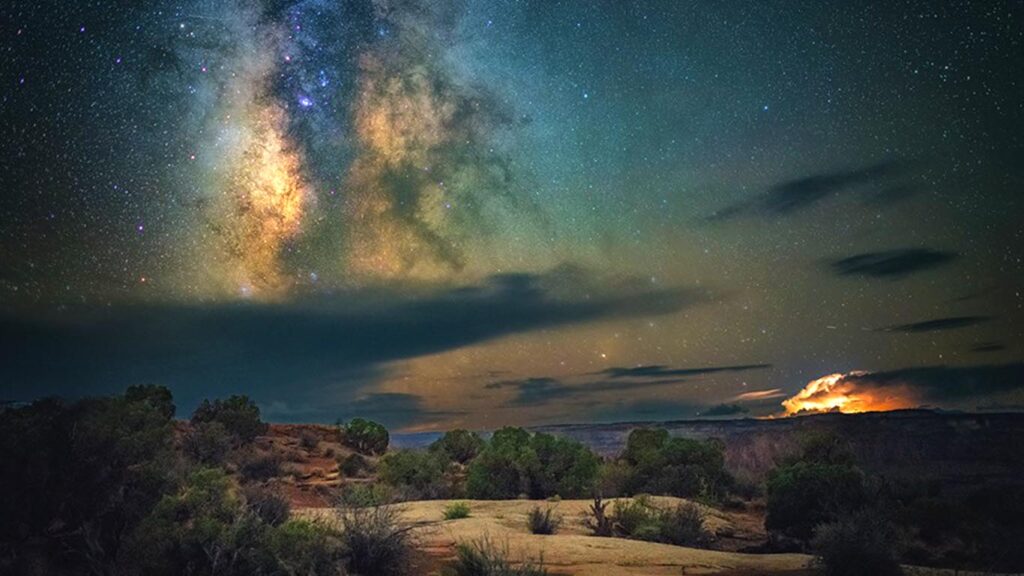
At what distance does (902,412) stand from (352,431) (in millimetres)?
58526

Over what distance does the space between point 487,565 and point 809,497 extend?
1424 centimetres

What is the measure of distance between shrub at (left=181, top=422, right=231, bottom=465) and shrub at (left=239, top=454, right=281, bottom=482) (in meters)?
1.35

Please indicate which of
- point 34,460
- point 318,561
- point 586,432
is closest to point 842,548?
point 318,561

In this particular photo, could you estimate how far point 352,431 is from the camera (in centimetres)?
4891

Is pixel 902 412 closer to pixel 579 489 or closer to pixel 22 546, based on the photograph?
pixel 579 489

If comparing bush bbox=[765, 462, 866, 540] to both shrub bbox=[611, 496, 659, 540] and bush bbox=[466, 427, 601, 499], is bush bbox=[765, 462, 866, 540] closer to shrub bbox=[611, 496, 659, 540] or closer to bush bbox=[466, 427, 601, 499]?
shrub bbox=[611, 496, 659, 540]

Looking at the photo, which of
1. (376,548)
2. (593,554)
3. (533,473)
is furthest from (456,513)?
(533,473)

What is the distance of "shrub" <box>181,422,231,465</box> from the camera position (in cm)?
3541

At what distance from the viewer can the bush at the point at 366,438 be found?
157 feet

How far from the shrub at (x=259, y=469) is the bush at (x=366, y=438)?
1135 centimetres

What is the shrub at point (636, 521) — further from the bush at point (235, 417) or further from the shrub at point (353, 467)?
the bush at point (235, 417)

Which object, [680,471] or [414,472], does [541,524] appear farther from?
[414,472]

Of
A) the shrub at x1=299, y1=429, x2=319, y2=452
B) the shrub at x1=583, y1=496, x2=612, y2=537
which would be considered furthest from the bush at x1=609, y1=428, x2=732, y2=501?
the shrub at x1=299, y1=429, x2=319, y2=452

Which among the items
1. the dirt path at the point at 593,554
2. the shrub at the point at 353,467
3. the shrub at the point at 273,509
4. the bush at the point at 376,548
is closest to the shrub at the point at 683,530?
the dirt path at the point at 593,554
